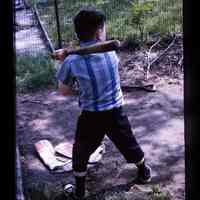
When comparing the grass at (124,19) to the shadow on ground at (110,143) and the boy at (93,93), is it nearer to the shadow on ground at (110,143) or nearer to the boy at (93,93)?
the shadow on ground at (110,143)

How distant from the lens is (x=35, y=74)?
5.66 metres

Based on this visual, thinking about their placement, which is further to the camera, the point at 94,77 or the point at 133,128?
the point at 133,128

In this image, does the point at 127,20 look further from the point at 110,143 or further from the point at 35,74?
the point at 110,143

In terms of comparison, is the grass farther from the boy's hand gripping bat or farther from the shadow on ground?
the boy's hand gripping bat

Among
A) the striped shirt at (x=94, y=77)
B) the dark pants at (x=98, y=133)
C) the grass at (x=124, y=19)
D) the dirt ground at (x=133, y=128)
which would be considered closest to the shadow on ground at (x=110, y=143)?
the dirt ground at (x=133, y=128)

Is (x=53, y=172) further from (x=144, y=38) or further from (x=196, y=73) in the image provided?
(x=144, y=38)

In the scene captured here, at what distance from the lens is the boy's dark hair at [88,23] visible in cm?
257

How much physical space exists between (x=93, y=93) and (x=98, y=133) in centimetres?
30

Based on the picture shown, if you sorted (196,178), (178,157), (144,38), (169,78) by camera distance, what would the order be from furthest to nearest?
(144,38), (169,78), (178,157), (196,178)

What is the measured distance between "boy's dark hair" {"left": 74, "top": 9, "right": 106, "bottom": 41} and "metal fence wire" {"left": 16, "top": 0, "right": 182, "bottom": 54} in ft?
12.3

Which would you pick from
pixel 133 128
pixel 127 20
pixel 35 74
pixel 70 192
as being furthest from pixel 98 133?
pixel 127 20

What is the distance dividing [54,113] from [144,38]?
241 cm

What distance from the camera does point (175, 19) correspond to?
700 cm

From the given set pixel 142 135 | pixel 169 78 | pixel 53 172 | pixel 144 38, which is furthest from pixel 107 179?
pixel 144 38
